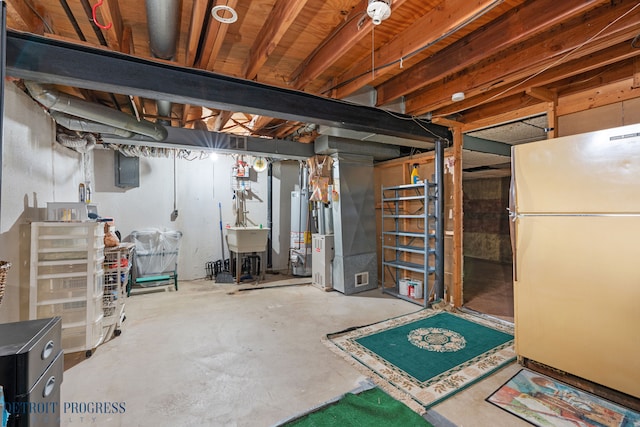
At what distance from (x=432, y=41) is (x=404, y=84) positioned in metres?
0.88

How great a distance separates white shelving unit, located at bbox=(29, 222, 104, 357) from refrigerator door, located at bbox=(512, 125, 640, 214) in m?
3.95

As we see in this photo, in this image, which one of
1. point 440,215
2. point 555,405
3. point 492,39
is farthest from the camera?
point 440,215

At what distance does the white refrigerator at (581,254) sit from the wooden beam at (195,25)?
8.75ft

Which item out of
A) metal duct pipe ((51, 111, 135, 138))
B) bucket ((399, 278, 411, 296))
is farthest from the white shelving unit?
bucket ((399, 278, 411, 296))

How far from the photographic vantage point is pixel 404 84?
9.75ft

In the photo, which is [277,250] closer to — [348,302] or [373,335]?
[348,302]

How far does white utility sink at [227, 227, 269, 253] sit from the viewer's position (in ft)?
16.9

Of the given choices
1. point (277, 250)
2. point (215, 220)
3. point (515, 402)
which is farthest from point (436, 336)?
point (215, 220)

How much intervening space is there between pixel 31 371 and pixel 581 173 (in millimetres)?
3359

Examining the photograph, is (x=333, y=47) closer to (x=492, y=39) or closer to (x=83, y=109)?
(x=492, y=39)

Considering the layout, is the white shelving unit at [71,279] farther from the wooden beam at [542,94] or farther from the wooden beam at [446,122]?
the wooden beam at [542,94]

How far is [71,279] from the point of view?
8.90ft

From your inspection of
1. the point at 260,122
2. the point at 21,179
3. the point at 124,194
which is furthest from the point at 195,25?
the point at 124,194

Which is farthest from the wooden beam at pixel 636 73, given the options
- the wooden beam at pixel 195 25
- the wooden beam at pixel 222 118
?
the wooden beam at pixel 222 118
